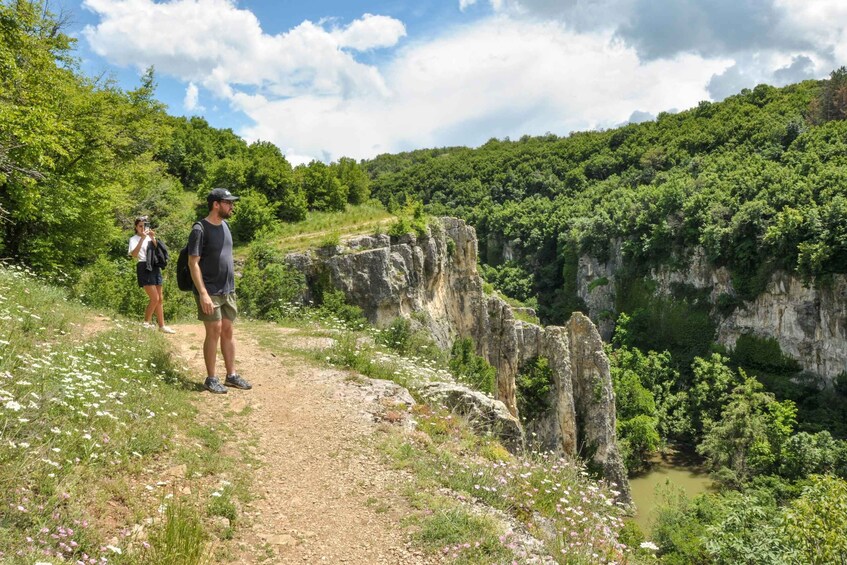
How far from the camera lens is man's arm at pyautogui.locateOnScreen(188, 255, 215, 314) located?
573cm

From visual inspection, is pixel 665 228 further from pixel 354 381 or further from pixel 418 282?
pixel 354 381

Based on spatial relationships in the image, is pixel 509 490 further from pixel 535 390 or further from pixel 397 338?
pixel 535 390

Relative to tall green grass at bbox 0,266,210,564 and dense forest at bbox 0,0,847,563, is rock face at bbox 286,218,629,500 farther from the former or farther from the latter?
tall green grass at bbox 0,266,210,564

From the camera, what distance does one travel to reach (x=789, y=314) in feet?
145

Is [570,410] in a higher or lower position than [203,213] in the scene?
lower

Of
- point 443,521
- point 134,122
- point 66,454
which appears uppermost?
point 134,122

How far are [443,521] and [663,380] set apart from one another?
46071mm

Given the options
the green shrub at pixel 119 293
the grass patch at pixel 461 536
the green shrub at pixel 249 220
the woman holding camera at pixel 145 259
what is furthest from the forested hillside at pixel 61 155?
the grass patch at pixel 461 536

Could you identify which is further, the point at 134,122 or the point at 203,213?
the point at 203,213

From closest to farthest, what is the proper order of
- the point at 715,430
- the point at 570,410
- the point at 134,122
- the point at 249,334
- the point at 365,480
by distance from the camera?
the point at 365,480 → the point at 249,334 → the point at 134,122 → the point at 570,410 → the point at 715,430

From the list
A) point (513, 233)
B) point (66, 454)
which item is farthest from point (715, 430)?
point (513, 233)

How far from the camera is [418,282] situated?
17984 mm

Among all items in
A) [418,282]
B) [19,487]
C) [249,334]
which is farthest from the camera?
[418,282]

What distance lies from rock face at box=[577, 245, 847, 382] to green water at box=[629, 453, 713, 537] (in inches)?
577
